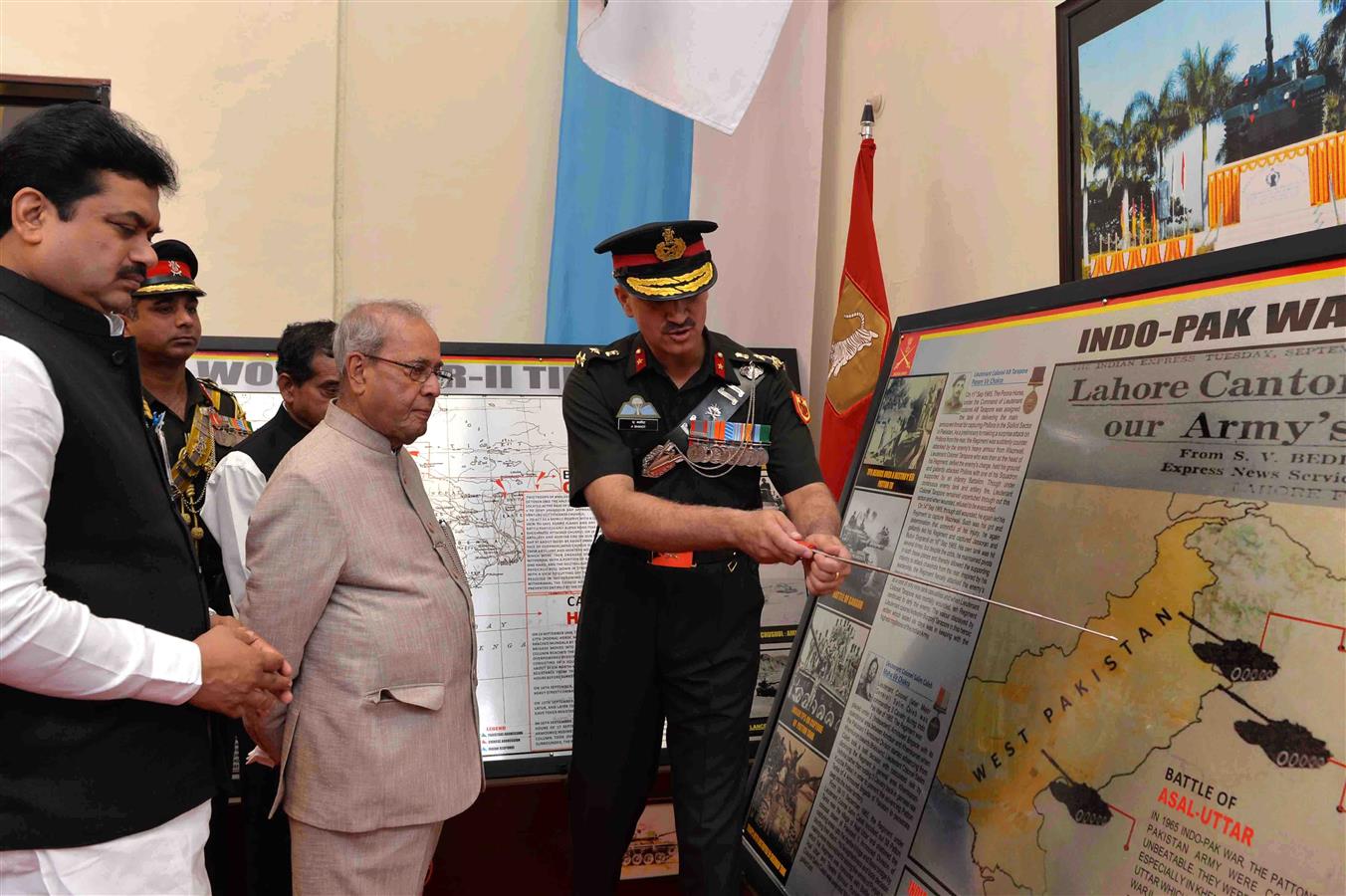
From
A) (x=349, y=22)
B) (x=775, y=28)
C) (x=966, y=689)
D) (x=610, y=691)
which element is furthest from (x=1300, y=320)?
(x=349, y=22)

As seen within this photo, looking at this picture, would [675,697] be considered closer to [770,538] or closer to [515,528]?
[770,538]

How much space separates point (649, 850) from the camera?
8.43 feet

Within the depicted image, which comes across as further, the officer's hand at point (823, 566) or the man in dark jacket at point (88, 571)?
the officer's hand at point (823, 566)

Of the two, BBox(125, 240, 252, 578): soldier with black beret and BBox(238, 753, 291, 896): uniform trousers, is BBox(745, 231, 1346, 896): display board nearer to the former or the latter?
BBox(238, 753, 291, 896): uniform trousers

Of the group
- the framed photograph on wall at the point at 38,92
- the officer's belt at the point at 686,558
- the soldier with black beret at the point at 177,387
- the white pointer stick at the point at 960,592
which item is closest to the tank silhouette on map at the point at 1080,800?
the white pointer stick at the point at 960,592

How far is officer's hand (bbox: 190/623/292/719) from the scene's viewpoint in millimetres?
1163

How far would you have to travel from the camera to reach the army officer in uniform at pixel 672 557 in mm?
1961

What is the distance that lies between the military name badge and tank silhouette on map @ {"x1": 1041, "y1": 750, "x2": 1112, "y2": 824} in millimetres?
1029

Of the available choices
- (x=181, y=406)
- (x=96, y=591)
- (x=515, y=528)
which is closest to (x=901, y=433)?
(x=515, y=528)

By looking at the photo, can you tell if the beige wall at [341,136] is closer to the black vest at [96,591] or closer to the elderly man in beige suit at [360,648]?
the elderly man in beige suit at [360,648]

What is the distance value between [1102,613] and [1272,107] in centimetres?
108

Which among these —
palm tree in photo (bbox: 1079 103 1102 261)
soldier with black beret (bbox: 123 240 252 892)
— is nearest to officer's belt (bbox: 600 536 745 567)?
soldier with black beret (bbox: 123 240 252 892)

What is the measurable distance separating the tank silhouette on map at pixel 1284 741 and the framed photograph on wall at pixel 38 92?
3.99 m

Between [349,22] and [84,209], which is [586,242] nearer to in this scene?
[349,22]
